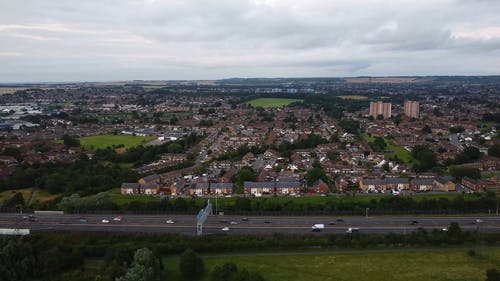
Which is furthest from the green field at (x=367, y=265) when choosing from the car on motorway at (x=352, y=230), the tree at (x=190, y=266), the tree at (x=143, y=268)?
the car on motorway at (x=352, y=230)

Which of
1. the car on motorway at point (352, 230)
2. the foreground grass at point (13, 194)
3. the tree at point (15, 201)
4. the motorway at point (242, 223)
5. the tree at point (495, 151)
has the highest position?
the tree at point (495, 151)

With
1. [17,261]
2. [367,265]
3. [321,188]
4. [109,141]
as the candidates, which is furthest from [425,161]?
[109,141]

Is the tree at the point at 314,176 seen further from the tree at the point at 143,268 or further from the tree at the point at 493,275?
the tree at the point at 143,268

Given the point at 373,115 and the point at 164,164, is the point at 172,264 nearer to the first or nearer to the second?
the point at 164,164

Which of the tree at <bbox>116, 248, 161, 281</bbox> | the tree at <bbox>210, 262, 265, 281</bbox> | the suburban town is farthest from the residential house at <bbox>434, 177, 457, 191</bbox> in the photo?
the tree at <bbox>116, 248, 161, 281</bbox>

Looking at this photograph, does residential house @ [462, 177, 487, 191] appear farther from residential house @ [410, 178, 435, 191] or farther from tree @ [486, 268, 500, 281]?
tree @ [486, 268, 500, 281]

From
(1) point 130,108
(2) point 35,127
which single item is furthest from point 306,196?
(1) point 130,108
